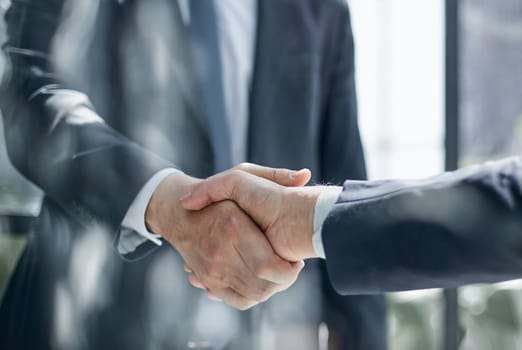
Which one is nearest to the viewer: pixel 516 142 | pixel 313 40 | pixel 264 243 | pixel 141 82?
pixel 264 243

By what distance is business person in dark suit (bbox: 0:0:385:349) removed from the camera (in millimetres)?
1161

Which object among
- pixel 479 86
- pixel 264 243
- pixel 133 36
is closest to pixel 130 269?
pixel 264 243

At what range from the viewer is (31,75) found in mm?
1215

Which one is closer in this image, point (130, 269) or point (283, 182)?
point (283, 182)

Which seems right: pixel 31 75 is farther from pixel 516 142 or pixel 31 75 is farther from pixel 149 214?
pixel 516 142

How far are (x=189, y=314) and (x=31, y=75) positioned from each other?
429 mm

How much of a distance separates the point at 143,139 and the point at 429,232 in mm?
525

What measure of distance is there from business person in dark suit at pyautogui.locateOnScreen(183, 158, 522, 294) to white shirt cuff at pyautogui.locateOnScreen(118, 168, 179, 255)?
0.26m

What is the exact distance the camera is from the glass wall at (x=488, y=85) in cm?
184

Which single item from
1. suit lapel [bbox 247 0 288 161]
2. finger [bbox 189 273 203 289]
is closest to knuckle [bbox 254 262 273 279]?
finger [bbox 189 273 203 289]

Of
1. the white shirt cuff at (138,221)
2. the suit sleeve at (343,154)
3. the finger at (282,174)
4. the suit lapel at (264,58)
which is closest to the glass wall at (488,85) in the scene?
the suit sleeve at (343,154)

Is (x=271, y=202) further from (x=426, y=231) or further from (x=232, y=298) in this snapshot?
(x=426, y=231)

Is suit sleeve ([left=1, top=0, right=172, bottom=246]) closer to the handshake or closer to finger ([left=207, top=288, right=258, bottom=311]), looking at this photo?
the handshake

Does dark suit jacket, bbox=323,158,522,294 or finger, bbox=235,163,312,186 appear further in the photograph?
finger, bbox=235,163,312,186
